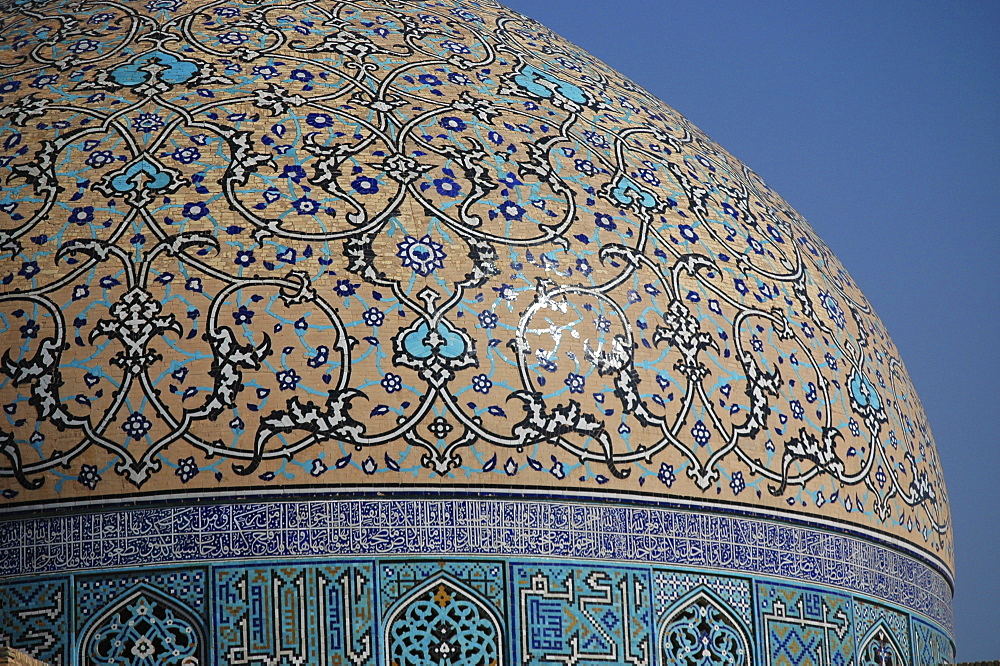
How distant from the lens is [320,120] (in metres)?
6.36

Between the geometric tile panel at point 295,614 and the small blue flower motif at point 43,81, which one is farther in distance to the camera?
the small blue flower motif at point 43,81

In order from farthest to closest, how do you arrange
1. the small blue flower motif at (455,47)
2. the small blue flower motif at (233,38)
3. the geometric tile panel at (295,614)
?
the small blue flower motif at (455,47)
the small blue flower motif at (233,38)
the geometric tile panel at (295,614)

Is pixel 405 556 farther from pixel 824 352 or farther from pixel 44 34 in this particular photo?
pixel 44 34

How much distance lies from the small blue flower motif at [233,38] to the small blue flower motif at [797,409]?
6.95ft

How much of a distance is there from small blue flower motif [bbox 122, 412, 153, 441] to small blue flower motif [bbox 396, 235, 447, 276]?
2.90 feet

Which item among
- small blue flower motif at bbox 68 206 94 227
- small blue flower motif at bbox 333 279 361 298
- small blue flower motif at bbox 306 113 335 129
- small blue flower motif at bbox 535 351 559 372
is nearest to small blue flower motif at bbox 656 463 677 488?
small blue flower motif at bbox 535 351 559 372

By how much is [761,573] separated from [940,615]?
1121 mm

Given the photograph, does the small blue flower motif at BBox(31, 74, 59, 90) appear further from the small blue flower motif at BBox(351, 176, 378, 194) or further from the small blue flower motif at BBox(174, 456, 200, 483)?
the small blue flower motif at BBox(174, 456, 200, 483)

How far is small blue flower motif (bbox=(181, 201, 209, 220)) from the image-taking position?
19.9 ft

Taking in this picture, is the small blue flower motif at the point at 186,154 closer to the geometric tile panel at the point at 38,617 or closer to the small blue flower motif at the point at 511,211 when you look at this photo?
the small blue flower motif at the point at 511,211

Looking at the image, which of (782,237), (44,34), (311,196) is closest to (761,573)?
(782,237)

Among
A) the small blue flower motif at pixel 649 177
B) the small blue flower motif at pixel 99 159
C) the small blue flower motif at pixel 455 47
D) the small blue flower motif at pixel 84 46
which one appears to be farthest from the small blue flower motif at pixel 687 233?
the small blue flower motif at pixel 84 46

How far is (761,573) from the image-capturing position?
6168 millimetres

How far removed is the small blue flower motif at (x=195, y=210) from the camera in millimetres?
6051
